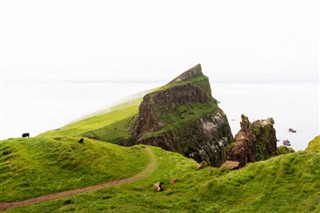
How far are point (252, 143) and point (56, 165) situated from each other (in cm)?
5661

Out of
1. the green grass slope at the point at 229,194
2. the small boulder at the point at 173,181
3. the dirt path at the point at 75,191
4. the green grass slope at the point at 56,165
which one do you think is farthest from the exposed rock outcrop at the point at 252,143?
the green grass slope at the point at 56,165

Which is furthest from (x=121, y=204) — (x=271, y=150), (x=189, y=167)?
(x=271, y=150)

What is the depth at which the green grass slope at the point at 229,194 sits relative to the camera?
41.8 meters

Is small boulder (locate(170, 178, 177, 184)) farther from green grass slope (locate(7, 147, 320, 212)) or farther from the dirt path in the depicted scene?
the dirt path

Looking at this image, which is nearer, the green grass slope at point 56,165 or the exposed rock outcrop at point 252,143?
the green grass slope at point 56,165

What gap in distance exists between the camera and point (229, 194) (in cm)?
4662

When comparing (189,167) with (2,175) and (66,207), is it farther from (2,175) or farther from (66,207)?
(2,175)

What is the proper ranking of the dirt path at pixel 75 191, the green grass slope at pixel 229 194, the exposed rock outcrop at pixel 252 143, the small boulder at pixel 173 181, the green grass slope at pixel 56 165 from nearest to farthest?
1. the green grass slope at pixel 229 194
2. the dirt path at pixel 75 191
3. the green grass slope at pixel 56 165
4. the small boulder at pixel 173 181
5. the exposed rock outcrop at pixel 252 143

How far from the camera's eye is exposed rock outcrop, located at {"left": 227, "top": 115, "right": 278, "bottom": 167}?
7631 centimetres

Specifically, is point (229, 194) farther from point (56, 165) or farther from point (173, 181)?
point (56, 165)

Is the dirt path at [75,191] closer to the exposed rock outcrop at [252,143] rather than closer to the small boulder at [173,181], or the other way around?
the small boulder at [173,181]

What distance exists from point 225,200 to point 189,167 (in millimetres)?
23025

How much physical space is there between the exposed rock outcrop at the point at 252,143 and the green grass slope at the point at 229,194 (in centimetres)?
1989

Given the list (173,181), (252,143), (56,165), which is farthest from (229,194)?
(252,143)
